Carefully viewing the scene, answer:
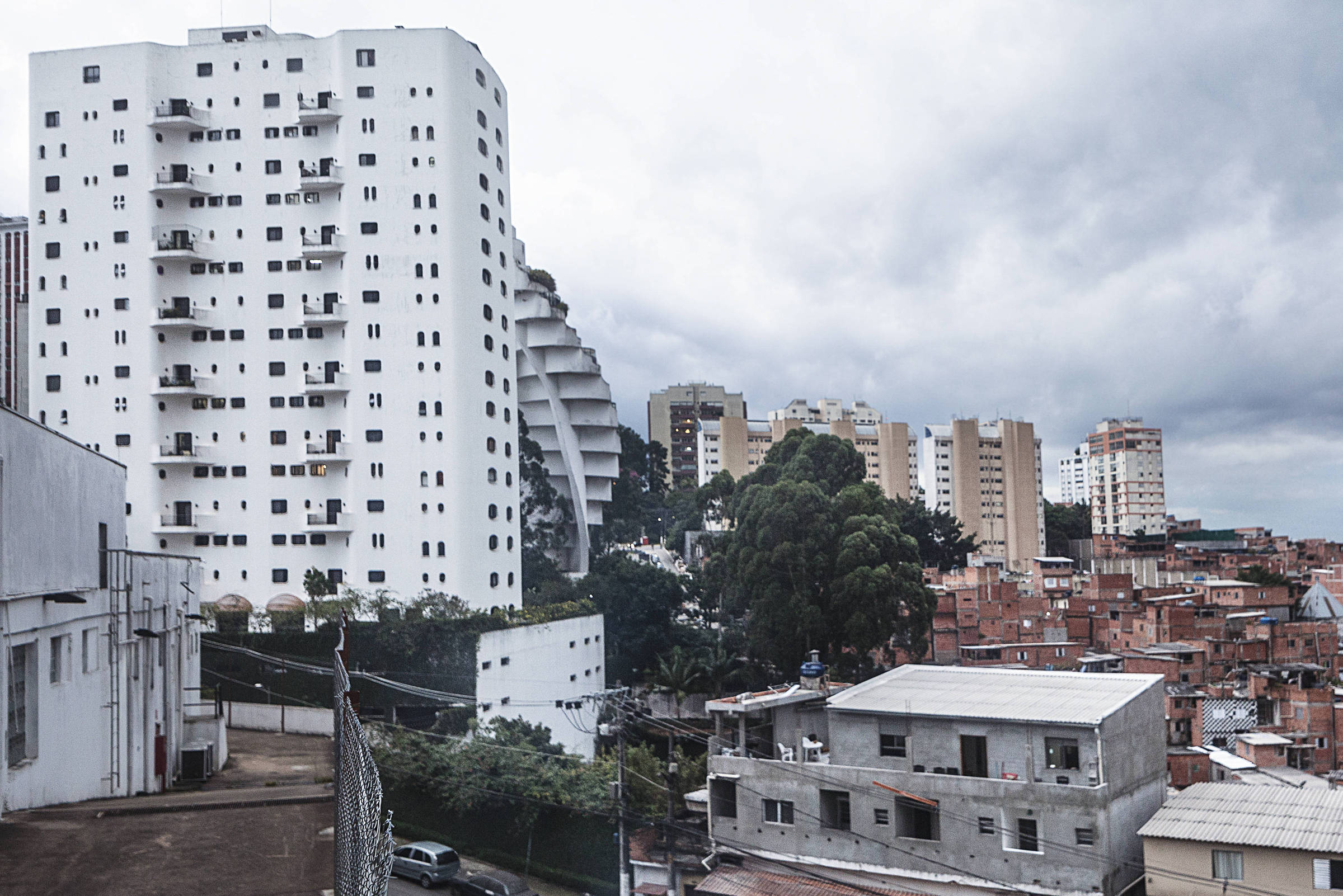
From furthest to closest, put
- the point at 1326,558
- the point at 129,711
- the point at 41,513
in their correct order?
1. the point at 1326,558
2. the point at 129,711
3. the point at 41,513

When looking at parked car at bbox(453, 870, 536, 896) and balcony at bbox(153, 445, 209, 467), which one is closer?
parked car at bbox(453, 870, 536, 896)

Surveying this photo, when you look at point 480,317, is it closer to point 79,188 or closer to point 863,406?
point 79,188

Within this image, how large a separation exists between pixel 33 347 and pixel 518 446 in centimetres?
1906

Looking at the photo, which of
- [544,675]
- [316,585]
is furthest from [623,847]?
→ [316,585]

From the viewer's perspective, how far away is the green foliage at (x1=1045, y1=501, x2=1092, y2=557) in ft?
331

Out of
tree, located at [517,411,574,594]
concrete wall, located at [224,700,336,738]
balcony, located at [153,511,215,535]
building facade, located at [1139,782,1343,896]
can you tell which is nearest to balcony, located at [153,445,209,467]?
balcony, located at [153,511,215,535]

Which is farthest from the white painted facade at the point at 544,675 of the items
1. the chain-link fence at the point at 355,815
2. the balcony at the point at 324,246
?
the chain-link fence at the point at 355,815

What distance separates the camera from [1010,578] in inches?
2650

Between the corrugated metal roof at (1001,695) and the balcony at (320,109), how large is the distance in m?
30.2

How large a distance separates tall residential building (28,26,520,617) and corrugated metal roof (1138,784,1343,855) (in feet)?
91.1

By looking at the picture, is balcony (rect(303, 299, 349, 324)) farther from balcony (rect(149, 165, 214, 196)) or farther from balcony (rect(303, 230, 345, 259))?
balcony (rect(149, 165, 214, 196))

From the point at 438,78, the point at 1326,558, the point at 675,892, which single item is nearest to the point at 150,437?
the point at 438,78

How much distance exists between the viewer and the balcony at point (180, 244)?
142 feet

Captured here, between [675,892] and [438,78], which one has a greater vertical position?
[438,78]
